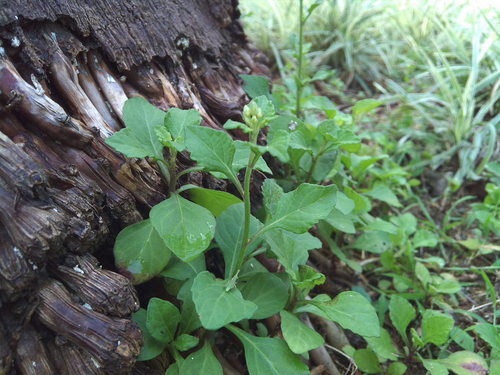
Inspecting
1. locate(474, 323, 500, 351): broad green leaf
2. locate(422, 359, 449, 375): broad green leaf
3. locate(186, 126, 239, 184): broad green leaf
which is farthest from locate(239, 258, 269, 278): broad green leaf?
locate(474, 323, 500, 351): broad green leaf

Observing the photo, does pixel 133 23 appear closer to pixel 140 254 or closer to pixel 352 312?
pixel 140 254

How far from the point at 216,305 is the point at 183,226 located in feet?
1.03

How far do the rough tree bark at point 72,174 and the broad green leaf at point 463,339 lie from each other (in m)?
1.55

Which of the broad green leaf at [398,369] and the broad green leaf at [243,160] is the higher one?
the broad green leaf at [243,160]

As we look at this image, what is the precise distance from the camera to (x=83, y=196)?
1.33 meters

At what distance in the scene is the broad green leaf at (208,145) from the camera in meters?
1.19

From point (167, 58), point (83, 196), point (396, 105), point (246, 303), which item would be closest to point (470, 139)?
point (396, 105)

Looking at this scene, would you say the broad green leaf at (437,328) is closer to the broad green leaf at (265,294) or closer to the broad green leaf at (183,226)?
the broad green leaf at (265,294)

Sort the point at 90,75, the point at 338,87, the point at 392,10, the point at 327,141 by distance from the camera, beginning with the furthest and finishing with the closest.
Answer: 1. the point at 392,10
2. the point at 338,87
3. the point at 327,141
4. the point at 90,75

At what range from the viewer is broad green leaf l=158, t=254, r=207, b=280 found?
1421 mm

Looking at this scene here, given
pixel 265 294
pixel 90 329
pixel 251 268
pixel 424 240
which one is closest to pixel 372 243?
pixel 424 240

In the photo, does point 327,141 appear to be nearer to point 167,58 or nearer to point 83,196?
point 167,58

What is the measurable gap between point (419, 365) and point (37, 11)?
8.01 ft

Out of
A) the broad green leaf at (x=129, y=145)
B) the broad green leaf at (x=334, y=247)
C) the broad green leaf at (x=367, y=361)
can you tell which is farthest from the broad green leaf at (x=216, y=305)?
the broad green leaf at (x=334, y=247)
